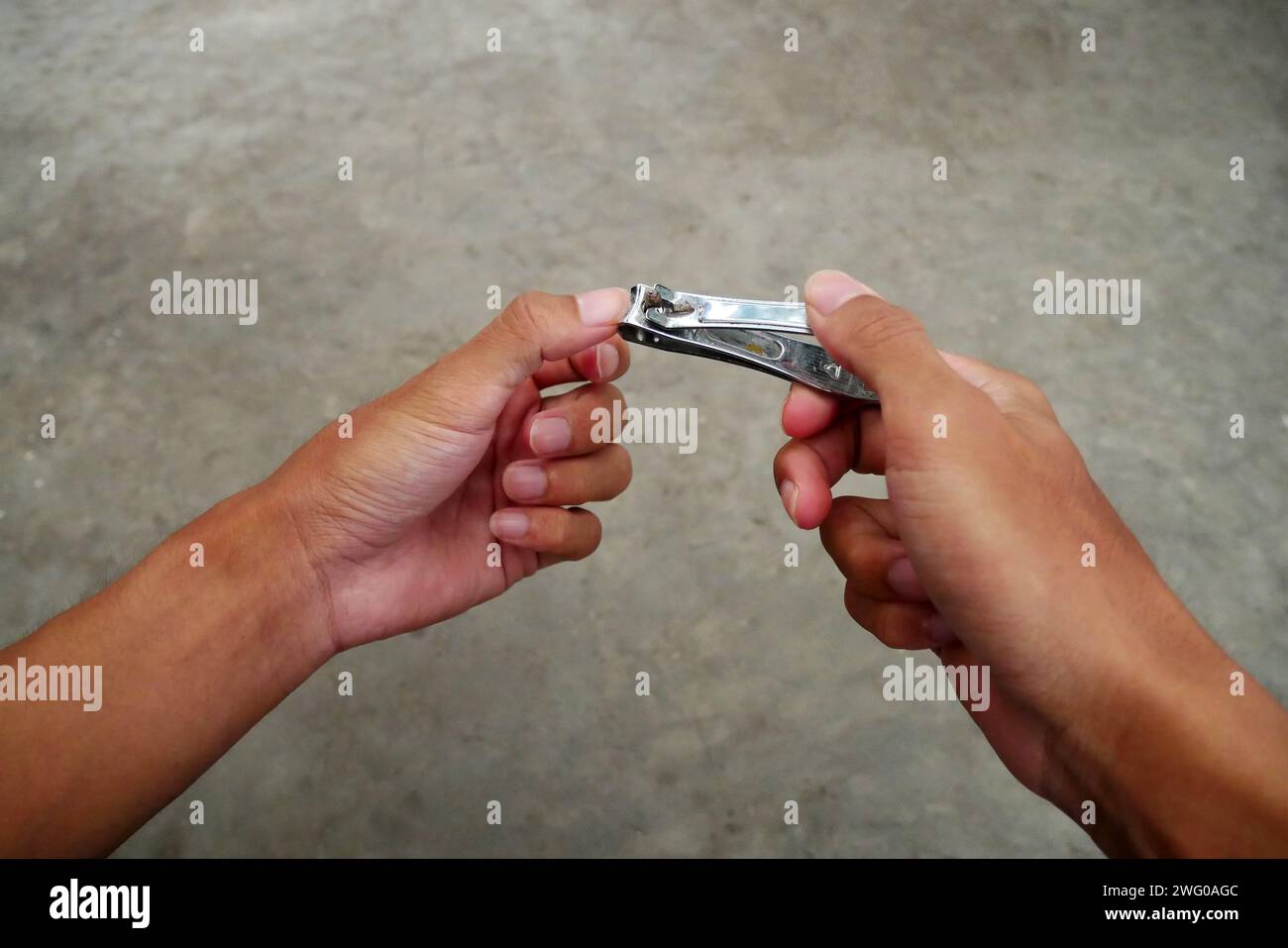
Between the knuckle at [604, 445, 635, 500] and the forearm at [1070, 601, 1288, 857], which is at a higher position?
the knuckle at [604, 445, 635, 500]

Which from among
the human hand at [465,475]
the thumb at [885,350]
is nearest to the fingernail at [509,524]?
the human hand at [465,475]

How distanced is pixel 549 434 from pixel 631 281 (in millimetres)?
1027

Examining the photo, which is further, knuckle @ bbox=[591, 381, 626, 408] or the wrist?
knuckle @ bbox=[591, 381, 626, 408]

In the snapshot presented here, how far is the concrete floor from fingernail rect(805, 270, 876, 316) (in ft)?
2.72

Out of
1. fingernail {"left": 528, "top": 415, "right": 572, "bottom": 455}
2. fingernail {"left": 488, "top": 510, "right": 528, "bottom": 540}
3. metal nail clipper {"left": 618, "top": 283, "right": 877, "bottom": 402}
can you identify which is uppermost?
metal nail clipper {"left": 618, "top": 283, "right": 877, "bottom": 402}

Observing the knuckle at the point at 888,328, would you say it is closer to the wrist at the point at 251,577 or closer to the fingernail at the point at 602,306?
the fingernail at the point at 602,306

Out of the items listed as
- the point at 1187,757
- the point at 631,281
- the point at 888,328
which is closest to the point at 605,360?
the point at 888,328

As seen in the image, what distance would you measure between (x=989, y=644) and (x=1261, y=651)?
108 cm

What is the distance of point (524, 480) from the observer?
140 centimetres

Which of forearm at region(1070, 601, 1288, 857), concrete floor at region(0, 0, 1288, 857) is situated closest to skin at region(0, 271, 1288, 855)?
forearm at region(1070, 601, 1288, 857)

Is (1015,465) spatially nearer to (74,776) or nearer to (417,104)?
(74,776)

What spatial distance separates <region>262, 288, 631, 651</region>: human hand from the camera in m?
1.26

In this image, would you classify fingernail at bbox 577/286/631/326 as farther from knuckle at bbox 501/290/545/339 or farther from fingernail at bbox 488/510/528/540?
fingernail at bbox 488/510/528/540

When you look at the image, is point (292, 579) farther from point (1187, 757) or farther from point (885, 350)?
point (1187, 757)
